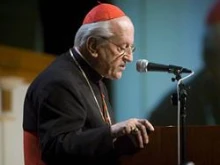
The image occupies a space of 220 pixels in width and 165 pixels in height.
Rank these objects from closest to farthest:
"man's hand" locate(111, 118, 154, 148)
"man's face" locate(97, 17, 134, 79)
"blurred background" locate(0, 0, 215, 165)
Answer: "man's hand" locate(111, 118, 154, 148) < "man's face" locate(97, 17, 134, 79) < "blurred background" locate(0, 0, 215, 165)

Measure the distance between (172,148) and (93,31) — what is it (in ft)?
1.82

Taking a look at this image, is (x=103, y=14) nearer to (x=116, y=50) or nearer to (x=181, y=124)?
(x=116, y=50)

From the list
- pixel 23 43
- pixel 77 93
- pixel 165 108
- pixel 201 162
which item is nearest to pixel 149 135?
pixel 201 162

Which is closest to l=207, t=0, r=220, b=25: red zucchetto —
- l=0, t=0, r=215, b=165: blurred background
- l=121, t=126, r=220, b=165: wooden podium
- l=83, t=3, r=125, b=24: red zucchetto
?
l=0, t=0, r=215, b=165: blurred background

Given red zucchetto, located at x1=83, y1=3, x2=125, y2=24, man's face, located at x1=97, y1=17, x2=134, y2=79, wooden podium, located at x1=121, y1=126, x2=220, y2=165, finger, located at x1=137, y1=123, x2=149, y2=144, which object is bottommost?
wooden podium, located at x1=121, y1=126, x2=220, y2=165

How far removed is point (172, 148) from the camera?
155 cm

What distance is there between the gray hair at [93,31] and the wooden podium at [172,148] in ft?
1.56

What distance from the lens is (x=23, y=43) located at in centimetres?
355

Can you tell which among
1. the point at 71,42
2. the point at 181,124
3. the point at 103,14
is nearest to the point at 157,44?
the point at 71,42

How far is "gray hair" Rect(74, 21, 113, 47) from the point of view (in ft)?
6.09

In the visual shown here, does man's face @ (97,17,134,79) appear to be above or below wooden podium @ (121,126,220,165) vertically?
above

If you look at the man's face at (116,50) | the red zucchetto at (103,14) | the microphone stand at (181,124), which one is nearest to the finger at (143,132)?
the microphone stand at (181,124)

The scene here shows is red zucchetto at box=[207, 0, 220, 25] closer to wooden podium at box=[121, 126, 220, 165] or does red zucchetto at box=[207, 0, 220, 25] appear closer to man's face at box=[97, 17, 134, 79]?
man's face at box=[97, 17, 134, 79]

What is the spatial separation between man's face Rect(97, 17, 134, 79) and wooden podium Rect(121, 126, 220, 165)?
41cm
